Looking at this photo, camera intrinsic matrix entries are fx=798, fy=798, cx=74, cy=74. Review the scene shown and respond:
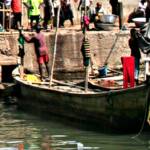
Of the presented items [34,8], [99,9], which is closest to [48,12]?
[34,8]

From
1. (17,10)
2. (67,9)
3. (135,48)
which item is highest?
(17,10)

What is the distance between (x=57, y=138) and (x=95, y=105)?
128 cm

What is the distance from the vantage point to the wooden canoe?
18.1m

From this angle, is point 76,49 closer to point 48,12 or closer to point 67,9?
point 48,12

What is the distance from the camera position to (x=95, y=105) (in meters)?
19.2

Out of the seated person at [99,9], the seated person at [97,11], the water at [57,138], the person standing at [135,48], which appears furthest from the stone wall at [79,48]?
the water at [57,138]

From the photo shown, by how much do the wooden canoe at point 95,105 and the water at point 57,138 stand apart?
1.12 ft

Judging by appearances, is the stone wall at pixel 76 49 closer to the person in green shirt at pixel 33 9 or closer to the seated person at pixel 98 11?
the person in green shirt at pixel 33 9

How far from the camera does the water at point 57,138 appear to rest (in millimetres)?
17656

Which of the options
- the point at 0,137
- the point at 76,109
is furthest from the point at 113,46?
the point at 0,137

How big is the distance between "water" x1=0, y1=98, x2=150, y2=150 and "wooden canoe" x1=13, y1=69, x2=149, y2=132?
0.34 m

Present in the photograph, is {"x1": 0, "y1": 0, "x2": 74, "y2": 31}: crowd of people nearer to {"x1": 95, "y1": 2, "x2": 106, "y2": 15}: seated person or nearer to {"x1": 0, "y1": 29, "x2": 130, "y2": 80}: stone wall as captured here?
{"x1": 0, "y1": 29, "x2": 130, "y2": 80}: stone wall

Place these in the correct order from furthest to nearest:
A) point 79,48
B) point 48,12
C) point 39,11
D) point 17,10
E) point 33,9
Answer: point 48,12
point 39,11
point 79,48
point 33,9
point 17,10

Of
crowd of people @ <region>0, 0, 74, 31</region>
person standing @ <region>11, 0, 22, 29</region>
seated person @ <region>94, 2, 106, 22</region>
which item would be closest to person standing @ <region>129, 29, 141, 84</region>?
crowd of people @ <region>0, 0, 74, 31</region>
